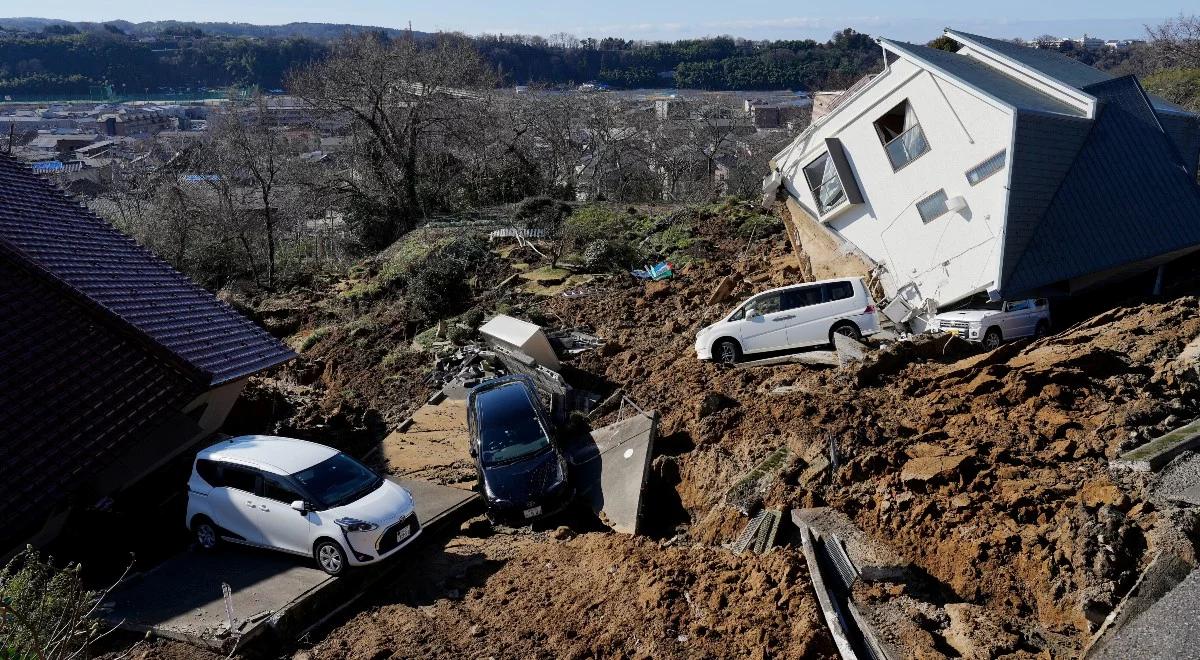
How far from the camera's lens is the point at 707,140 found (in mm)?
46375

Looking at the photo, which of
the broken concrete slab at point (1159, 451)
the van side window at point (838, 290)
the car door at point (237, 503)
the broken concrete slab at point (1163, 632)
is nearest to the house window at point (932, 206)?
the van side window at point (838, 290)

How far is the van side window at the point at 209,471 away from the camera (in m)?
→ 11.2

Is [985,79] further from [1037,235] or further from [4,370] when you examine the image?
[4,370]

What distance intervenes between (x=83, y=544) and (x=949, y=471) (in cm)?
1103

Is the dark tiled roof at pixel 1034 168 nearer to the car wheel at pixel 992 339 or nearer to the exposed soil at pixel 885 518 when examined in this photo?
the car wheel at pixel 992 339

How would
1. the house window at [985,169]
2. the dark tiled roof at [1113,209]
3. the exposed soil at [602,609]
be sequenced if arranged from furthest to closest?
the house window at [985,169] < the dark tiled roof at [1113,209] < the exposed soil at [602,609]

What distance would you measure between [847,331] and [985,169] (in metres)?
4.52

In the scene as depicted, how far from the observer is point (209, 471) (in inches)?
445

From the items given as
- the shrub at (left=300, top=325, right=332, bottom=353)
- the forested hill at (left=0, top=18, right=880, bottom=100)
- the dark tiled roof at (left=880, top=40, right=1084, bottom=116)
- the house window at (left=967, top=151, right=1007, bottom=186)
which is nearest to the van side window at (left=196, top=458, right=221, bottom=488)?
the shrub at (left=300, top=325, right=332, bottom=353)

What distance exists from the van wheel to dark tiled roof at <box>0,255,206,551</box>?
10885 millimetres

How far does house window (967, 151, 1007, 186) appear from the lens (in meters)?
16.1

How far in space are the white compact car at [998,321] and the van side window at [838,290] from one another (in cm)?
194

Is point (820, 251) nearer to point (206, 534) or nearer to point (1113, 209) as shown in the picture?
point (1113, 209)

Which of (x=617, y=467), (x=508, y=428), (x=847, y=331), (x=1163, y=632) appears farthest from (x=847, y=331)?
(x=1163, y=632)
